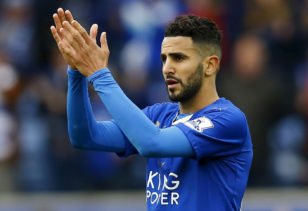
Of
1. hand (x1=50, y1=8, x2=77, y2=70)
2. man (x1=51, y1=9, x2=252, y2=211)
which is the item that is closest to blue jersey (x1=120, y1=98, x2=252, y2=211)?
man (x1=51, y1=9, x2=252, y2=211)

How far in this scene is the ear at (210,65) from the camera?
4539mm

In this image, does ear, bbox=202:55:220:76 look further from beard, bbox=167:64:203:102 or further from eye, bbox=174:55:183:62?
eye, bbox=174:55:183:62

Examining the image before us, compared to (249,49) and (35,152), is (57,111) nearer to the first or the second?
(35,152)

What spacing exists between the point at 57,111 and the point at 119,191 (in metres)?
1.47

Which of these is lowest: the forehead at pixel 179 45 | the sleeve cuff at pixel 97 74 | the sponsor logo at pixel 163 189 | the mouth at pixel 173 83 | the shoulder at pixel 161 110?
the sponsor logo at pixel 163 189

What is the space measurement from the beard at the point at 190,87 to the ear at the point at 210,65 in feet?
0.16

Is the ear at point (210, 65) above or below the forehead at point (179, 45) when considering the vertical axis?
below

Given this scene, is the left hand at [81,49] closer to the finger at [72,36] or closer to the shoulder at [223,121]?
the finger at [72,36]

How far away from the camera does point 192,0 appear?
10406 millimetres

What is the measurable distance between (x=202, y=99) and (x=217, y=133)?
36 cm

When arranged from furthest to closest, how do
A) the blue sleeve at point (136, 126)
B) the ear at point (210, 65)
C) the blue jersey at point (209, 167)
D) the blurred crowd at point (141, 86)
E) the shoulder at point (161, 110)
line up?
the blurred crowd at point (141, 86) < the shoulder at point (161, 110) < the ear at point (210, 65) < the blue jersey at point (209, 167) < the blue sleeve at point (136, 126)

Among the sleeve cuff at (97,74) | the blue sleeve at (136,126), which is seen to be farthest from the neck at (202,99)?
the sleeve cuff at (97,74)

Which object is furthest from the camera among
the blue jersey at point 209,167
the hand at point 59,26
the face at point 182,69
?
the face at point 182,69

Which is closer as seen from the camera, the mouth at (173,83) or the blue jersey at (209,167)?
the blue jersey at (209,167)
